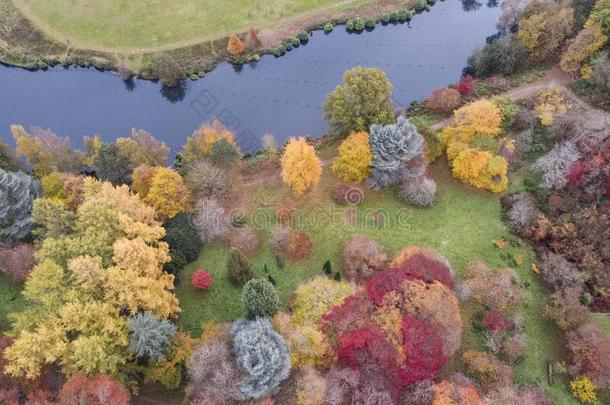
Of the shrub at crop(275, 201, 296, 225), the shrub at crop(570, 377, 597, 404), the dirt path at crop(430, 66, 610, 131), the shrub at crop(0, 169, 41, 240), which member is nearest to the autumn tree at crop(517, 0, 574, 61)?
the dirt path at crop(430, 66, 610, 131)

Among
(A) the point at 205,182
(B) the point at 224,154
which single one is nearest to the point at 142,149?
(A) the point at 205,182

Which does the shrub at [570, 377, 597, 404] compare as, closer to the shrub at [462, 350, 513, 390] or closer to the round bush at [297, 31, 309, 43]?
the shrub at [462, 350, 513, 390]

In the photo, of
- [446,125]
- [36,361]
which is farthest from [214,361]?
[446,125]

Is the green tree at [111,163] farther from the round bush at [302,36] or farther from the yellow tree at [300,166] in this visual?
the round bush at [302,36]

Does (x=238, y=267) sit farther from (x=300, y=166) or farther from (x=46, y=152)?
(x=46, y=152)

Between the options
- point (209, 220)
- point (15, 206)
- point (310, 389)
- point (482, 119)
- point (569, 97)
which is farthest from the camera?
point (569, 97)

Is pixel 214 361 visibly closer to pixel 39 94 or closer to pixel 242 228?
pixel 242 228
